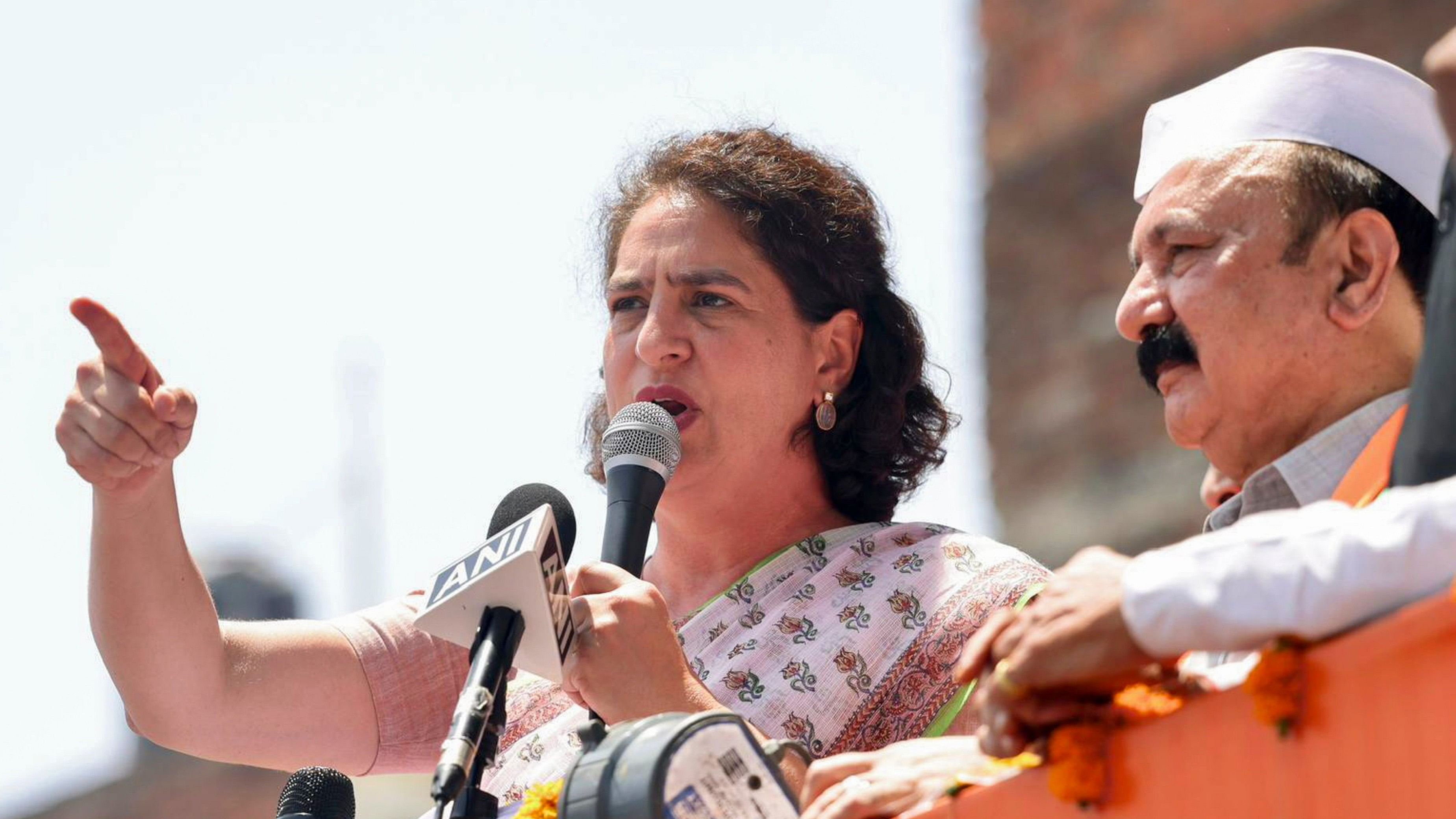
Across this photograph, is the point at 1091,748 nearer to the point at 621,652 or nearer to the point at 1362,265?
the point at 621,652

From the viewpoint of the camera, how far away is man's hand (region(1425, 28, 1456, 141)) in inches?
90.8

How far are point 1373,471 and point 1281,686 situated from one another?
73 centimetres

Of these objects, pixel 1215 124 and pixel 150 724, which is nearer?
pixel 1215 124

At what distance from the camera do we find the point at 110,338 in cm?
357

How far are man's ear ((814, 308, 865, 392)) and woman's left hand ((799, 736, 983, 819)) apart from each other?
5.33 feet

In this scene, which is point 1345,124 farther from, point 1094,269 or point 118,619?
point 1094,269

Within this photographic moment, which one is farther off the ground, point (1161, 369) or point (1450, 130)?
point (1450, 130)

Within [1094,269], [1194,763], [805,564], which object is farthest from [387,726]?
[1094,269]

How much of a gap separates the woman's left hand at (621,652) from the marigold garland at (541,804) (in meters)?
0.21

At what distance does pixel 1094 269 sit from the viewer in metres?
12.3

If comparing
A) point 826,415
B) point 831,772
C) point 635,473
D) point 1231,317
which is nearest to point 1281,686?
point 831,772

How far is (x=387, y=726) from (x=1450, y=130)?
257cm

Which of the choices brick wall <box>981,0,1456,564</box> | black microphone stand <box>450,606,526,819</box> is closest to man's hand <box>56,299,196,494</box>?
black microphone stand <box>450,606,526,819</box>

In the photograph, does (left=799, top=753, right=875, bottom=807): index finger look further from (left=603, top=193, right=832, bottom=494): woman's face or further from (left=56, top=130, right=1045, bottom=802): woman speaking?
(left=603, top=193, right=832, bottom=494): woman's face
